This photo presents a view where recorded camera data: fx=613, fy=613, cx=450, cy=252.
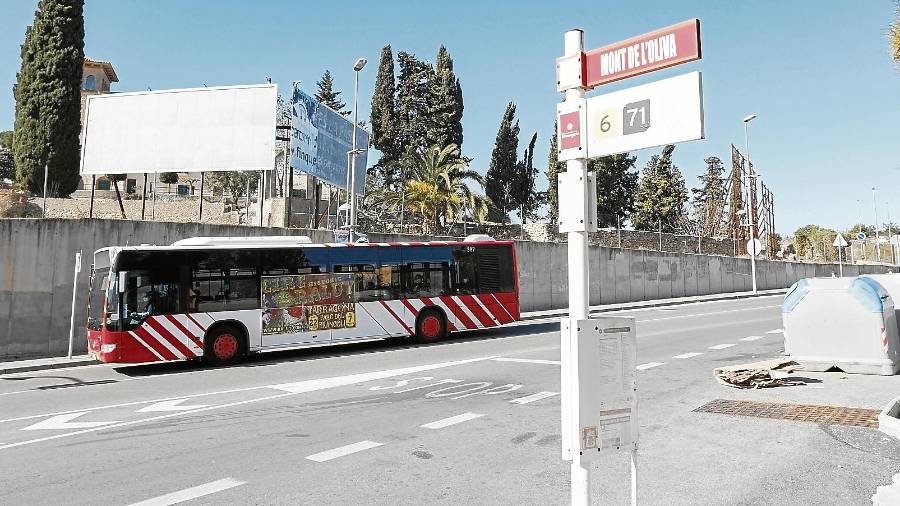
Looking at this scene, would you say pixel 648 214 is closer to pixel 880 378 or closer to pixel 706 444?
pixel 880 378

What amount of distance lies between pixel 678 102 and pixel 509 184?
51691mm

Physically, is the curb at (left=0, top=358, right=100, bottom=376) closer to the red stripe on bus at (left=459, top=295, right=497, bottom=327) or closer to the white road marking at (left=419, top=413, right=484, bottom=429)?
the red stripe on bus at (left=459, top=295, right=497, bottom=327)

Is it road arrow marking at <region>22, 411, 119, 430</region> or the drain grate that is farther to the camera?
road arrow marking at <region>22, 411, 119, 430</region>

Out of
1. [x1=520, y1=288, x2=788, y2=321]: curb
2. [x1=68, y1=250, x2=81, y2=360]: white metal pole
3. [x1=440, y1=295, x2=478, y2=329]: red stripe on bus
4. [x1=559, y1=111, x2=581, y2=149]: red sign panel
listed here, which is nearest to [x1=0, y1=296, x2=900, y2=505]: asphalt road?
[x1=68, y1=250, x2=81, y2=360]: white metal pole

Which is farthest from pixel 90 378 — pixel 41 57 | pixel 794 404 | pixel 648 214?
pixel 648 214

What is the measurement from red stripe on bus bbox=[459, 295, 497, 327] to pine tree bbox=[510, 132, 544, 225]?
35.3m

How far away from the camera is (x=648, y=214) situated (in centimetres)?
5516

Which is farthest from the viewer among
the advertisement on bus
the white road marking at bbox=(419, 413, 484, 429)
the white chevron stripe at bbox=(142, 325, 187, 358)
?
the advertisement on bus

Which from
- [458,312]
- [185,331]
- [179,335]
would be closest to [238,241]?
[185,331]

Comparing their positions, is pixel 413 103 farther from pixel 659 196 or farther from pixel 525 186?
pixel 659 196

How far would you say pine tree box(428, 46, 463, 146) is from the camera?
52250 millimetres

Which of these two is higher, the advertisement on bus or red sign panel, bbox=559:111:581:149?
red sign panel, bbox=559:111:581:149

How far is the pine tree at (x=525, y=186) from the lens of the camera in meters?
54.8

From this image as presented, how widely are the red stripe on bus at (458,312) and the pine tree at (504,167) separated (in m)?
36.1
